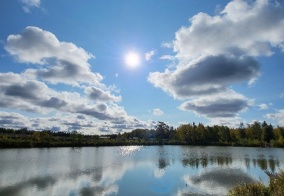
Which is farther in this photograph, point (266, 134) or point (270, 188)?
point (266, 134)

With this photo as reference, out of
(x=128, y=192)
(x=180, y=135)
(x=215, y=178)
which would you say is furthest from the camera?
→ (x=180, y=135)

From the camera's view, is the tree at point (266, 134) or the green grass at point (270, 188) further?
the tree at point (266, 134)

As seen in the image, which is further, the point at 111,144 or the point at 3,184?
the point at 111,144

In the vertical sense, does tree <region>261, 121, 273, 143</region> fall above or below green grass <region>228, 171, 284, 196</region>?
above

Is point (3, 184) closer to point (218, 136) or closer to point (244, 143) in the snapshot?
point (244, 143)

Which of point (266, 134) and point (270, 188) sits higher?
point (266, 134)

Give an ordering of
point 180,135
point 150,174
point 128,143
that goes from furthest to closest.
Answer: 1. point 180,135
2. point 128,143
3. point 150,174

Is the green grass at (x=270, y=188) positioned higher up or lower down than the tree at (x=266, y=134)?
lower down

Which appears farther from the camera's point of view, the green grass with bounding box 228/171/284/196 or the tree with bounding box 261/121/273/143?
the tree with bounding box 261/121/273/143

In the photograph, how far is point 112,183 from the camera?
3173cm

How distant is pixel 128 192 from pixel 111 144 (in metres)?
114

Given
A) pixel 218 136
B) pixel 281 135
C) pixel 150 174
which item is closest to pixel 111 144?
pixel 218 136

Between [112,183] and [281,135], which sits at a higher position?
[281,135]

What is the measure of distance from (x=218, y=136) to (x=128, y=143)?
183 ft
